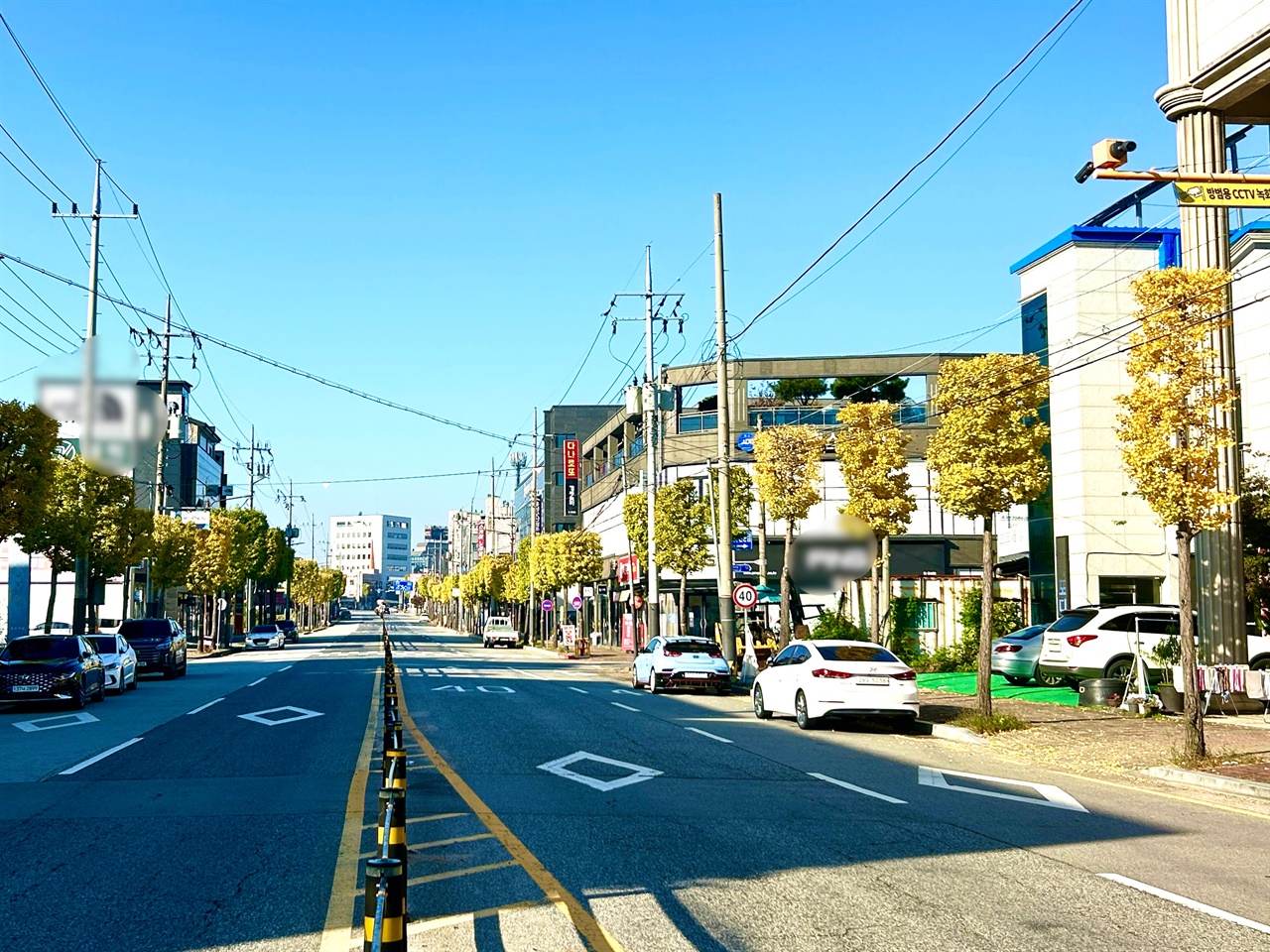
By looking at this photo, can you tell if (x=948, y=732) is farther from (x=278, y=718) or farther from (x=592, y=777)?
(x=278, y=718)

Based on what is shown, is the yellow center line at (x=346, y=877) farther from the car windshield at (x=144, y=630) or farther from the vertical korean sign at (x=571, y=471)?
the vertical korean sign at (x=571, y=471)

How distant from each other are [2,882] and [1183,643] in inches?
544

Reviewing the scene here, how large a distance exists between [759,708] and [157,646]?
21576 mm

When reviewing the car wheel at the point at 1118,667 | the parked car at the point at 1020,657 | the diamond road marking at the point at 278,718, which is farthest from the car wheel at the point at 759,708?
the parked car at the point at 1020,657

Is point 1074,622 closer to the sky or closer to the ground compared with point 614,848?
closer to the sky

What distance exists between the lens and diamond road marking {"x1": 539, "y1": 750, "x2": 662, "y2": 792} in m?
13.5

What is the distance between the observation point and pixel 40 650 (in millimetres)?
26234

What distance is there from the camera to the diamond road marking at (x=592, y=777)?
13.5m

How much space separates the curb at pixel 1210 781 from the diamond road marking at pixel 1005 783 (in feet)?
5.78

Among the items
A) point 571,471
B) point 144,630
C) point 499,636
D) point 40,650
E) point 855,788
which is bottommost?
point 499,636

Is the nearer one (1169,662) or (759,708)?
(759,708)

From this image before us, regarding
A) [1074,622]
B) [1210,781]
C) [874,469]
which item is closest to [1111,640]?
[1074,622]

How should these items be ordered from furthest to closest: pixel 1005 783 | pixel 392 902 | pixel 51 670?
pixel 51 670, pixel 1005 783, pixel 392 902

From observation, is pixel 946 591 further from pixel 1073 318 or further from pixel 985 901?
pixel 985 901
